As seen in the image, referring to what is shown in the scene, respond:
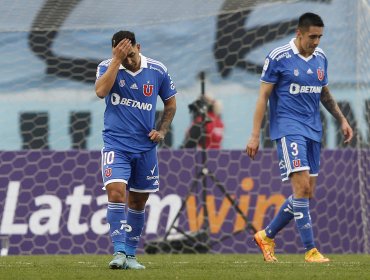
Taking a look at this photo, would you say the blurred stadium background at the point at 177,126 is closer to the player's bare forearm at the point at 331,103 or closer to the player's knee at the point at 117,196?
the player's bare forearm at the point at 331,103

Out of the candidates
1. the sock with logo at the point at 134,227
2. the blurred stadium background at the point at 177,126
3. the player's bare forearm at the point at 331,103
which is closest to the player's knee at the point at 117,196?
the sock with logo at the point at 134,227

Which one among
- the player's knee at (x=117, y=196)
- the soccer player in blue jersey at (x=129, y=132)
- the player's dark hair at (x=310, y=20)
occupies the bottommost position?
the player's knee at (x=117, y=196)

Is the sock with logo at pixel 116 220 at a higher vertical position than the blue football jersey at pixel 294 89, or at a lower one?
lower

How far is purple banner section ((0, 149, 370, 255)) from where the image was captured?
11688 mm

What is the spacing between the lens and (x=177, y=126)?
1252cm

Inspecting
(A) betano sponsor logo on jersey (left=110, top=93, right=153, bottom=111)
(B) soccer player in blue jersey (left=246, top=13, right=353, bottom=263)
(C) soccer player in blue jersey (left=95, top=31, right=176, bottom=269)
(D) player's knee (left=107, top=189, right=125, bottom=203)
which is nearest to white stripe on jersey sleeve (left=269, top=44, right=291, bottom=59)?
(B) soccer player in blue jersey (left=246, top=13, right=353, bottom=263)

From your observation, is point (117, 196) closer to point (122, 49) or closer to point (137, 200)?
point (137, 200)

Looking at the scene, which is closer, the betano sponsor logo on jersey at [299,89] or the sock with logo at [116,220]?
the sock with logo at [116,220]

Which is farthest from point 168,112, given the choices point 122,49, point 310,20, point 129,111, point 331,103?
point 331,103

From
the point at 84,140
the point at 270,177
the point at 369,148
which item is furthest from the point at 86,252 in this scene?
the point at 369,148

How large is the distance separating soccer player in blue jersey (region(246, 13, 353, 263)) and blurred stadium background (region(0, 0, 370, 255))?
2.41 m

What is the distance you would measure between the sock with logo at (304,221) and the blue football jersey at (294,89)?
0.57 meters

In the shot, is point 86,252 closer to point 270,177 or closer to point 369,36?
point 270,177

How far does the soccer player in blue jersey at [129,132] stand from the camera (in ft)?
26.4
